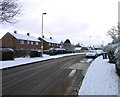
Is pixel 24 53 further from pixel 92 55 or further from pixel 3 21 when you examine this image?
pixel 3 21

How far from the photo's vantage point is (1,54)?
3041 cm

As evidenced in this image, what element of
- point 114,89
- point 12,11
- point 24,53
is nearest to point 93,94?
point 114,89

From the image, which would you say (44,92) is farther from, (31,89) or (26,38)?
(26,38)

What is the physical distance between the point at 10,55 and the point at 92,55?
19.8m

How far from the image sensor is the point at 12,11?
836 inches

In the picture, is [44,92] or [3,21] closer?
[44,92]

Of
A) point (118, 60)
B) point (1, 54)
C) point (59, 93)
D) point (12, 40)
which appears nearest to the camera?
point (59, 93)

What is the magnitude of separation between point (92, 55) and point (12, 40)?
3561 cm

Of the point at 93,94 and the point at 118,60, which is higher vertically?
the point at 118,60

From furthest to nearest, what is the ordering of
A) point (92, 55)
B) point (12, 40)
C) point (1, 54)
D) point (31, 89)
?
point (12, 40) → point (92, 55) → point (1, 54) → point (31, 89)

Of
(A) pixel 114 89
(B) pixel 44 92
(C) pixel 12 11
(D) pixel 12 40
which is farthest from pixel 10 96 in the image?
(D) pixel 12 40

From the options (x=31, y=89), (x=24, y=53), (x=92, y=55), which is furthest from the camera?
(x=92, y=55)

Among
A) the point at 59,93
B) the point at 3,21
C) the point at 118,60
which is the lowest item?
the point at 59,93

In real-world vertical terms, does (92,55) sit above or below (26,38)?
below
